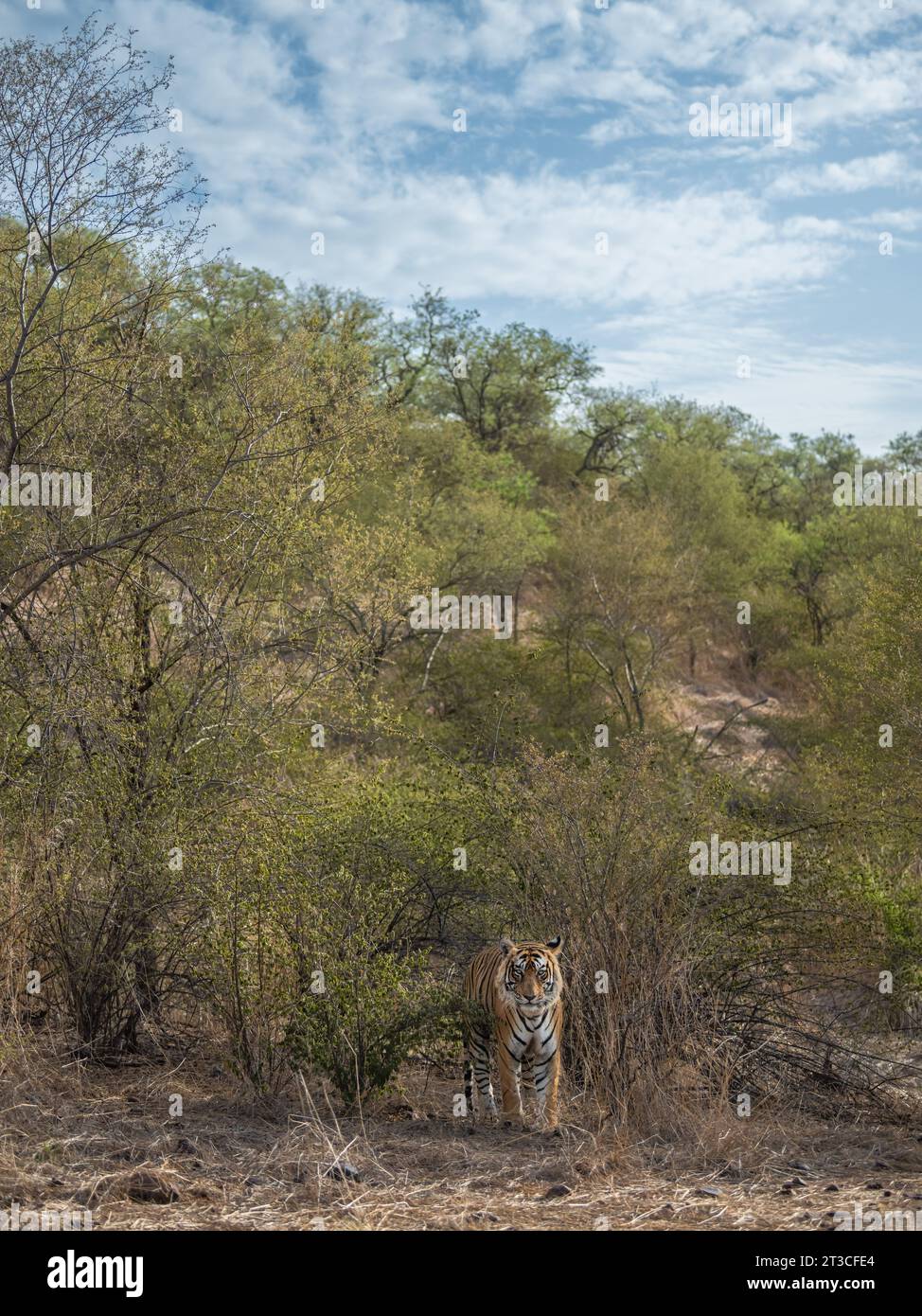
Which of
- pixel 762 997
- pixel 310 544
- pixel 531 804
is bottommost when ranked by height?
pixel 762 997

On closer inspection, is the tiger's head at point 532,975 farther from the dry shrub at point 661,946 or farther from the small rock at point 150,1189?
the small rock at point 150,1189

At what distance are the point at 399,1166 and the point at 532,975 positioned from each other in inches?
49.8

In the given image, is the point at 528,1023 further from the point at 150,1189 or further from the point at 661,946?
the point at 150,1189

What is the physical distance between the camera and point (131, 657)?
951 cm

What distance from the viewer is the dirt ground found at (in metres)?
→ 5.41

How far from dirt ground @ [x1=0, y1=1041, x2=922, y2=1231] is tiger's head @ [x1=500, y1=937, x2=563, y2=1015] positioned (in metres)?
0.66

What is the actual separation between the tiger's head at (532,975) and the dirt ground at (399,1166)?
25.8 inches

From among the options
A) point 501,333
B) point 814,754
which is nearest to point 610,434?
point 501,333

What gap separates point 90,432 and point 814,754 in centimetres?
1270

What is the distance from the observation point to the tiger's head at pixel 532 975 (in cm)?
698

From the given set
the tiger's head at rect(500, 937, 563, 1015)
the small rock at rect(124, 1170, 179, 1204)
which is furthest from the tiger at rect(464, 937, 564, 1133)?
the small rock at rect(124, 1170, 179, 1204)

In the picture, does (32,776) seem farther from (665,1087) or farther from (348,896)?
(665,1087)

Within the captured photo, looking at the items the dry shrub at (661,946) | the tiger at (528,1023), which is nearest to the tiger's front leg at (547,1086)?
the tiger at (528,1023)

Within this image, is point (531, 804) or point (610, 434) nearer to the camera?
point (531, 804)
